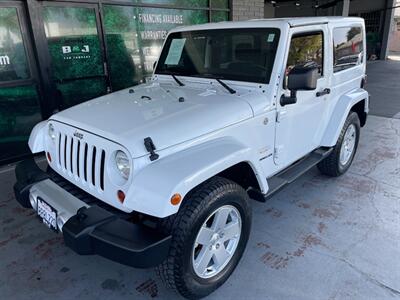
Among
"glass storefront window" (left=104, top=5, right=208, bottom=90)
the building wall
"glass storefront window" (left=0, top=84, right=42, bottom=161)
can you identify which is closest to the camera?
"glass storefront window" (left=0, top=84, right=42, bottom=161)

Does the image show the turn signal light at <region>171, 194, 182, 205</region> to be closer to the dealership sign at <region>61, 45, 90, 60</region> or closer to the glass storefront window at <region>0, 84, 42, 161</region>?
the glass storefront window at <region>0, 84, 42, 161</region>

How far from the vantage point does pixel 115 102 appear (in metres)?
2.74

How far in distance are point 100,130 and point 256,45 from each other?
5.02ft

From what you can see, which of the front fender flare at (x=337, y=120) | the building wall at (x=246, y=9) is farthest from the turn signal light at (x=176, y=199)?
the building wall at (x=246, y=9)

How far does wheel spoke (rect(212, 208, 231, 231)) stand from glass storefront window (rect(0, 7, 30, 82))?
3928mm

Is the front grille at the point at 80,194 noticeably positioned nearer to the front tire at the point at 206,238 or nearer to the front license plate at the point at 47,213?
the front license plate at the point at 47,213

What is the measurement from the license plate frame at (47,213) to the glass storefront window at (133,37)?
3815 millimetres

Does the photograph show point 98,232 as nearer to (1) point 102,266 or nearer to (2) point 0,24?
(1) point 102,266

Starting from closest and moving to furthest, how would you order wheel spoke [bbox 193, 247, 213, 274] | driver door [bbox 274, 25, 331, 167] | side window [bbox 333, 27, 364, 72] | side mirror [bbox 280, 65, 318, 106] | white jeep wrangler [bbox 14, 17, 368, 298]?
white jeep wrangler [bbox 14, 17, 368, 298] → wheel spoke [bbox 193, 247, 213, 274] → side mirror [bbox 280, 65, 318, 106] → driver door [bbox 274, 25, 331, 167] → side window [bbox 333, 27, 364, 72]

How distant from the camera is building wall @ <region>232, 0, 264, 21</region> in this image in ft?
25.1

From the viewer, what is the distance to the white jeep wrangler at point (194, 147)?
1.89 meters

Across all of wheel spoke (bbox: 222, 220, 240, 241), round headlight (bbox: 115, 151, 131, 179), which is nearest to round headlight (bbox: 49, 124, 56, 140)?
round headlight (bbox: 115, 151, 131, 179)

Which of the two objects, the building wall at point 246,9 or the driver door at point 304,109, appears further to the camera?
the building wall at point 246,9

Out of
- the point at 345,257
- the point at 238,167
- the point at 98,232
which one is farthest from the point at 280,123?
the point at 98,232
